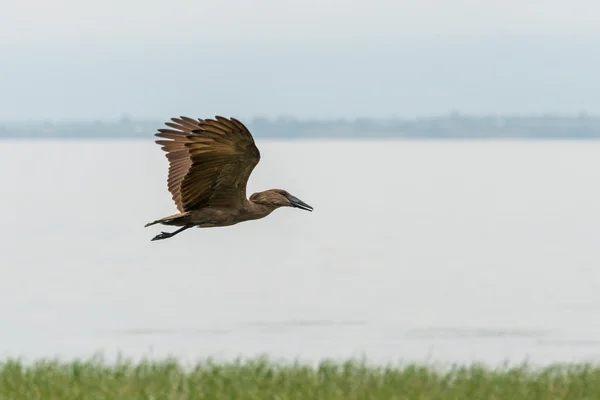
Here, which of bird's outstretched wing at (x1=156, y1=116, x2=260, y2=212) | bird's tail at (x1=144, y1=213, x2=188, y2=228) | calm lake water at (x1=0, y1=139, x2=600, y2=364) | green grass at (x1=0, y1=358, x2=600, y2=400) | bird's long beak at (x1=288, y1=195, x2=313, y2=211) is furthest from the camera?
calm lake water at (x1=0, y1=139, x2=600, y2=364)

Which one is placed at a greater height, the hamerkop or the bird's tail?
the hamerkop

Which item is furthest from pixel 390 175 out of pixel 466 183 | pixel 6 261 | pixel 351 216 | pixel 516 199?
pixel 6 261

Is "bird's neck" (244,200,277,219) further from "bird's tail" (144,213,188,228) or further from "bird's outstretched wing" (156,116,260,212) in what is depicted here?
"bird's tail" (144,213,188,228)

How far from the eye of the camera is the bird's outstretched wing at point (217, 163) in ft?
Result: 42.4

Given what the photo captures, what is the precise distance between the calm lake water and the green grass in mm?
985

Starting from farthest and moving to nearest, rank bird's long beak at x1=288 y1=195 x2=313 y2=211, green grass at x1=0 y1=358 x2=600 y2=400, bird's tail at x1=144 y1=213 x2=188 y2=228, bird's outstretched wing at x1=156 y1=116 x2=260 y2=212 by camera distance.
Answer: bird's long beak at x1=288 y1=195 x2=313 y2=211 < green grass at x1=0 y1=358 x2=600 y2=400 < bird's tail at x1=144 y1=213 x2=188 y2=228 < bird's outstretched wing at x1=156 y1=116 x2=260 y2=212

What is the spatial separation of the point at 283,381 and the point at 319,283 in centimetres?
1411

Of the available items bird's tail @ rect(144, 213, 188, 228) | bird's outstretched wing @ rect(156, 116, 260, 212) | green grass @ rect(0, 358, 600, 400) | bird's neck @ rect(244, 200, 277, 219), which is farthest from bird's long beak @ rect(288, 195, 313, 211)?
green grass @ rect(0, 358, 600, 400)

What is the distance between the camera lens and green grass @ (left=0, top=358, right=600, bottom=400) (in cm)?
1373

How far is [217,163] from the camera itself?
13.3 m

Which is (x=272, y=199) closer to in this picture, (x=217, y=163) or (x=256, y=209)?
(x=256, y=209)

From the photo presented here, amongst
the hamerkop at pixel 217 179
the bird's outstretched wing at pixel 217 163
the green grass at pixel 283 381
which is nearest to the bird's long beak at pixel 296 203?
the hamerkop at pixel 217 179

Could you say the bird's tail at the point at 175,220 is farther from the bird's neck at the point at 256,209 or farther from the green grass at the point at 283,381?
the green grass at the point at 283,381

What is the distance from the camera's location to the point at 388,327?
2244 cm
